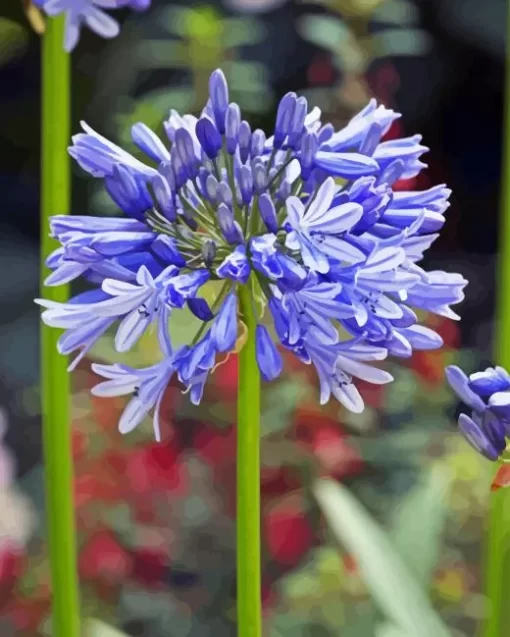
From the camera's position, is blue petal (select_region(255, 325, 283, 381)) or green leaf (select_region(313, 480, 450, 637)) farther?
green leaf (select_region(313, 480, 450, 637))

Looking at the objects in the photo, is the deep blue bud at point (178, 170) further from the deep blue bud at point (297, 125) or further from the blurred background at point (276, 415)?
the blurred background at point (276, 415)

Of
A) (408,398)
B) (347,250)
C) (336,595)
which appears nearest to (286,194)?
(347,250)

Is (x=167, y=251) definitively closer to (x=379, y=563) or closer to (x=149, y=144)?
(x=149, y=144)

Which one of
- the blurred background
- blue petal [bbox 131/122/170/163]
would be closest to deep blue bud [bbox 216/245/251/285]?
blue petal [bbox 131/122/170/163]

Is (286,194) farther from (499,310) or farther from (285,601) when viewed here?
(285,601)

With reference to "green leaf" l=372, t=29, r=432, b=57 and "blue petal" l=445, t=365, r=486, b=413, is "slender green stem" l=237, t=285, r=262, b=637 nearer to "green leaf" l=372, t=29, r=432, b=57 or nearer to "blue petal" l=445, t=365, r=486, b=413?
"blue petal" l=445, t=365, r=486, b=413

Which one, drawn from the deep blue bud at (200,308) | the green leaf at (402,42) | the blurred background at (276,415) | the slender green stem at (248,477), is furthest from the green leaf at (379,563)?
the green leaf at (402,42)

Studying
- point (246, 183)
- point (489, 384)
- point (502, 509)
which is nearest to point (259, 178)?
point (246, 183)
